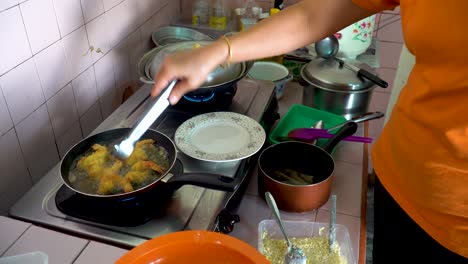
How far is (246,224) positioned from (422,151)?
1.17ft

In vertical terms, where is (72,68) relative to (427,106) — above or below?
below

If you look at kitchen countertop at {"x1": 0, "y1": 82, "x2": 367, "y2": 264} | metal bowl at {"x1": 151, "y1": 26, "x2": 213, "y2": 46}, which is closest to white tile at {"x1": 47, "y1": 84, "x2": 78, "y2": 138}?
kitchen countertop at {"x1": 0, "y1": 82, "x2": 367, "y2": 264}

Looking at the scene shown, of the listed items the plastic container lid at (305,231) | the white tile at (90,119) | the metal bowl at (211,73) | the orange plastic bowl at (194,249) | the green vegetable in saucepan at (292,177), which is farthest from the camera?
the white tile at (90,119)

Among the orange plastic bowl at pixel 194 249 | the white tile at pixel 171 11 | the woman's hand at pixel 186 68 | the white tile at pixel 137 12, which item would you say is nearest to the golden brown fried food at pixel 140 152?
the woman's hand at pixel 186 68

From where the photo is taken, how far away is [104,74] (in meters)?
1.11

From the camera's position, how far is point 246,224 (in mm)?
823

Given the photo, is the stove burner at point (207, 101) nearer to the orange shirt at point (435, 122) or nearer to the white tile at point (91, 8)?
the white tile at point (91, 8)

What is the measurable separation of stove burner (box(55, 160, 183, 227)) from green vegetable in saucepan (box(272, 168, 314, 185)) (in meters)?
0.25

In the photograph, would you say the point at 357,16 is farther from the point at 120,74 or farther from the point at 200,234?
the point at 120,74

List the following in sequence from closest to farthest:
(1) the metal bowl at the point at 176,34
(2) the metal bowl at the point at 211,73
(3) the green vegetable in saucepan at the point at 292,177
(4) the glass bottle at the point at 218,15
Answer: (3) the green vegetable in saucepan at the point at 292,177
(2) the metal bowl at the point at 211,73
(1) the metal bowl at the point at 176,34
(4) the glass bottle at the point at 218,15

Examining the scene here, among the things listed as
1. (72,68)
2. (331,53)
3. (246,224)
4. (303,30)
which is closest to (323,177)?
(246,224)

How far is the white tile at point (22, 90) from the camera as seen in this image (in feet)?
2.68

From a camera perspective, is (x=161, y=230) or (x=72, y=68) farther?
(x=72, y=68)

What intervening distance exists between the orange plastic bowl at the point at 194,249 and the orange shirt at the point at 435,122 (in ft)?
0.98
